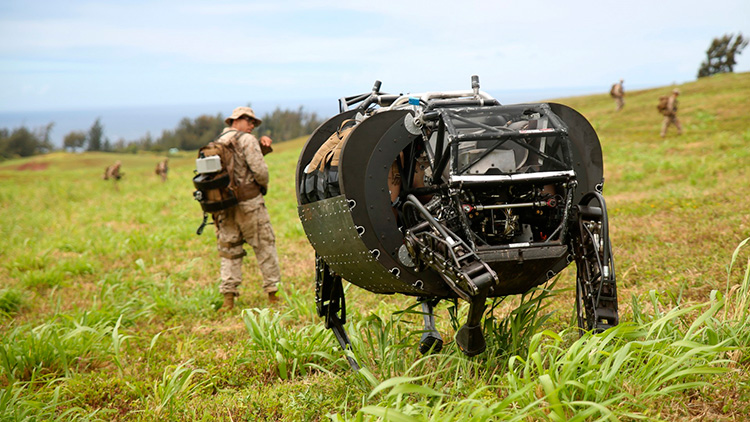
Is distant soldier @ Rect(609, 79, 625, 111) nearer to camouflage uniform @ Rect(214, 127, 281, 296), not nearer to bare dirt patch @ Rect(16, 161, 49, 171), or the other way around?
camouflage uniform @ Rect(214, 127, 281, 296)

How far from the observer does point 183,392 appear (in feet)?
16.0

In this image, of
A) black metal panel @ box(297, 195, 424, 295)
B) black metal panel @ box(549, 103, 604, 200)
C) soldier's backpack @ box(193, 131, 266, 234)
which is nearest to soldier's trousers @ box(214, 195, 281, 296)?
soldier's backpack @ box(193, 131, 266, 234)

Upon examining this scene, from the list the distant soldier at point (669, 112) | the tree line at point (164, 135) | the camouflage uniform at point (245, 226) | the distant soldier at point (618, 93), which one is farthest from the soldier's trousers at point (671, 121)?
the tree line at point (164, 135)

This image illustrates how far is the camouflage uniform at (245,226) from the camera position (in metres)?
7.59

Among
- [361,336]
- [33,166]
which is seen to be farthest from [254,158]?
[33,166]

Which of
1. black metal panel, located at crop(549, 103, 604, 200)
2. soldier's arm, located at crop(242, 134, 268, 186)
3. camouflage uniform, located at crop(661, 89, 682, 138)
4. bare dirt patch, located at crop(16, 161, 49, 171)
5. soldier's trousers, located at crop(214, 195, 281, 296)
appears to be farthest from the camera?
bare dirt patch, located at crop(16, 161, 49, 171)

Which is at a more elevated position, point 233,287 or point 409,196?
point 409,196

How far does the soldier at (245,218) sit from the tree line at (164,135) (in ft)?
204

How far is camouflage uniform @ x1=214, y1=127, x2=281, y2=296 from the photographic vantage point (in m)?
7.59

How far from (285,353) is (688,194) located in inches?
330

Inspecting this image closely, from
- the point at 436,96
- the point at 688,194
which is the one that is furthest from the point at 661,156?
the point at 436,96

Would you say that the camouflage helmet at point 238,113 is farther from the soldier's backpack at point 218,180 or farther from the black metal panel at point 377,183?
the black metal panel at point 377,183

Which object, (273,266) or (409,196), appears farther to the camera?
(273,266)

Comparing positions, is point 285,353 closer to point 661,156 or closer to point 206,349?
point 206,349
